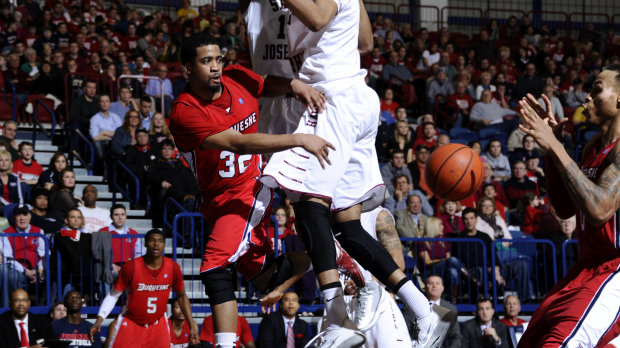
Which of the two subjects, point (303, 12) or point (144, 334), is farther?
point (144, 334)

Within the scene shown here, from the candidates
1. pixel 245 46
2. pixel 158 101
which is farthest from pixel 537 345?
pixel 245 46

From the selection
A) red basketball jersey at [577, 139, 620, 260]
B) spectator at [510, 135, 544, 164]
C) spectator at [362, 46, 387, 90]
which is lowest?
spectator at [510, 135, 544, 164]

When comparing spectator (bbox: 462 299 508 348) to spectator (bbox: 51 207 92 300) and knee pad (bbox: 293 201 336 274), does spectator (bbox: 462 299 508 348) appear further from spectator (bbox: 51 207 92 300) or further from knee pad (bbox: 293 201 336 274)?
knee pad (bbox: 293 201 336 274)

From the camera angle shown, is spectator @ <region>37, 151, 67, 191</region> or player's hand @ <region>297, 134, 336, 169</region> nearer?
player's hand @ <region>297, 134, 336, 169</region>

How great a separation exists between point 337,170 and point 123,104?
9.77 meters

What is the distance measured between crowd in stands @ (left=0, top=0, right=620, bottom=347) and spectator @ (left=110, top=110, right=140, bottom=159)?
0.02m

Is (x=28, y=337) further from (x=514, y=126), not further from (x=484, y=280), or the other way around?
(x=514, y=126)

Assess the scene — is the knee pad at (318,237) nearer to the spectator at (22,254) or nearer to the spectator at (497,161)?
the spectator at (22,254)

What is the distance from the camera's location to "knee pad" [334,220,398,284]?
5.36m

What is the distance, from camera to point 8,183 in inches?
453

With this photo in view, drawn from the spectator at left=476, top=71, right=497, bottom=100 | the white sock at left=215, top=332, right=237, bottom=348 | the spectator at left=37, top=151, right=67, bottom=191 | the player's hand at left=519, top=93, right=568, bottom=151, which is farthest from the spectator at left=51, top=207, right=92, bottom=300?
the spectator at left=476, top=71, right=497, bottom=100

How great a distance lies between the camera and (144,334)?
9.46 metres

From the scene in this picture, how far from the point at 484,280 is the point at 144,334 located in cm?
481

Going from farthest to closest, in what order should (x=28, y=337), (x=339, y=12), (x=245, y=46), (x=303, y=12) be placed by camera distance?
(x=245, y=46), (x=28, y=337), (x=339, y=12), (x=303, y=12)
